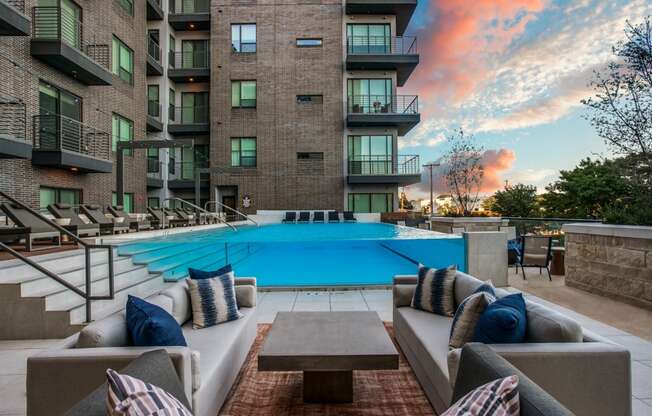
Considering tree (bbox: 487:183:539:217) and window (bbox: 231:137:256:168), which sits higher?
window (bbox: 231:137:256:168)

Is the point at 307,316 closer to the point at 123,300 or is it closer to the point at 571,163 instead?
the point at 123,300

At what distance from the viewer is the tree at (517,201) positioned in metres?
24.5

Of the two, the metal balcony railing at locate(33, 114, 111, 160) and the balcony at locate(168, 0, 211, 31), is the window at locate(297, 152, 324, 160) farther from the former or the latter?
the metal balcony railing at locate(33, 114, 111, 160)

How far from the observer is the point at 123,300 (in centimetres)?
578

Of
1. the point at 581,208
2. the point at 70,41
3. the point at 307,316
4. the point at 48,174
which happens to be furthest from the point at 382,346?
the point at 581,208

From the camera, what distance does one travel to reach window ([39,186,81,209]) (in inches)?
481

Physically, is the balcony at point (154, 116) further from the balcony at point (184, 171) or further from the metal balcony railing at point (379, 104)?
the metal balcony railing at point (379, 104)

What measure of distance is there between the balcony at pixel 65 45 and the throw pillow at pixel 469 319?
13.6 meters

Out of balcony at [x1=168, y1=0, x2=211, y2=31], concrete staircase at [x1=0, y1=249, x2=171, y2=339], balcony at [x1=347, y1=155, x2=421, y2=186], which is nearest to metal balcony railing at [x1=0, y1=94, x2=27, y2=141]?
concrete staircase at [x1=0, y1=249, x2=171, y2=339]

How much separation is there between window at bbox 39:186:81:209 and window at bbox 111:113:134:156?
111 inches

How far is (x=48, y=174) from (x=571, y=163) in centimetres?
2896

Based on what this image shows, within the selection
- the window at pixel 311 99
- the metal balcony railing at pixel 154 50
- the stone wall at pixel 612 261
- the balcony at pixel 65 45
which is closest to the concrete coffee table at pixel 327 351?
the stone wall at pixel 612 261

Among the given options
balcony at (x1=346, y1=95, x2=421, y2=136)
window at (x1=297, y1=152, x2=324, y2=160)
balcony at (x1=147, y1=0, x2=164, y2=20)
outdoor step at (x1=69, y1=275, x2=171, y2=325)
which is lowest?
outdoor step at (x1=69, y1=275, x2=171, y2=325)

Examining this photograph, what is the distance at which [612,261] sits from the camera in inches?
242
